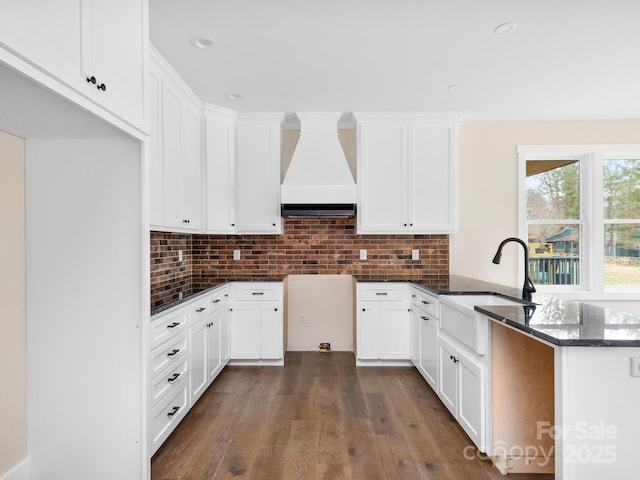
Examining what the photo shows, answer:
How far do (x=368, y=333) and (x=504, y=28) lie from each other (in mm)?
2658

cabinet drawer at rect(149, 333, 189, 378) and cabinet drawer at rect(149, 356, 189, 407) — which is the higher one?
cabinet drawer at rect(149, 333, 189, 378)

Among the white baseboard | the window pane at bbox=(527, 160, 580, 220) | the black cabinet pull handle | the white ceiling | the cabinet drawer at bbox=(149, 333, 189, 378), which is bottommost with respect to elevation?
the black cabinet pull handle

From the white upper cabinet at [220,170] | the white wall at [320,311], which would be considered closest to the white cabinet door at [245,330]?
the white wall at [320,311]

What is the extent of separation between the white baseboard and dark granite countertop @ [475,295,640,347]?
2.30 metres

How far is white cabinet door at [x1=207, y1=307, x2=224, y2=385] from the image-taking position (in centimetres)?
285

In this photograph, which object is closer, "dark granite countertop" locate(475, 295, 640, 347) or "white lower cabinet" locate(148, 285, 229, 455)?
"dark granite countertop" locate(475, 295, 640, 347)

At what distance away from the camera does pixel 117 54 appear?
1.31 m

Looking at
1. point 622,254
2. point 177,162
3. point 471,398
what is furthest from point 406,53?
point 622,254

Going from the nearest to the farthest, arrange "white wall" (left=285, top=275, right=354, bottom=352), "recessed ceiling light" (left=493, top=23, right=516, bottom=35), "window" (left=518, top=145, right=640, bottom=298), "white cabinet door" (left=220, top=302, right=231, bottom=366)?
1. "recessed ceiling light" (left=493, top=23, right=516, bottom=35)
2. "white cabinet door" (left=220, top=302, right=231, bottom=366)
3. "window" (left=518, top=145, right=640, bottom=298)
4. "white wall" (left=285, top=275, right=354, bottom=352)

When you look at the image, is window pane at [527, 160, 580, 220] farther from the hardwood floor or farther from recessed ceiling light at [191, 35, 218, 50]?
recessed ceiling light at [191, 35, 218, 50]

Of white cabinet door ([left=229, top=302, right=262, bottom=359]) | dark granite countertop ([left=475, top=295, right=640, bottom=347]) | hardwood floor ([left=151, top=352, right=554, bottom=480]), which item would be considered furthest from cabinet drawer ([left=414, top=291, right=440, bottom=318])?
white cabinet door ([left=229, top=302, right=262, bottom=359])

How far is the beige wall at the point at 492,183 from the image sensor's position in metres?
3.75

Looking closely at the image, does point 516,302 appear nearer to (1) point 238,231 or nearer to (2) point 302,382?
(2) point 302,382

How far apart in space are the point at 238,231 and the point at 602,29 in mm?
3204
